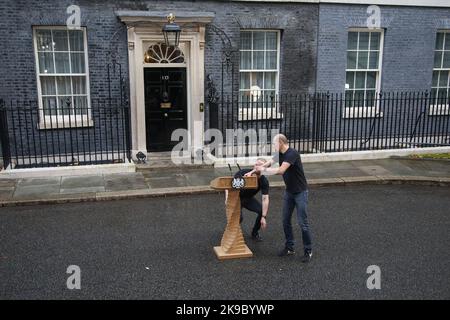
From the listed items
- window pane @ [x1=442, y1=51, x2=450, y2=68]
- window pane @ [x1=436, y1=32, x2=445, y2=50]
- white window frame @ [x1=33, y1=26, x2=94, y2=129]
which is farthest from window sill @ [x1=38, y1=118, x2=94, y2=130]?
window pane @ [x1=442, y1=51, x2=450, y2=68]

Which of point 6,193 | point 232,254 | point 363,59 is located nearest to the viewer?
point 232,254

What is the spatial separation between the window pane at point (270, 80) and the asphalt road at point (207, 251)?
4696 millimetres

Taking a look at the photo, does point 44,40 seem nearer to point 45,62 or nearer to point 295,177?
point 45,62

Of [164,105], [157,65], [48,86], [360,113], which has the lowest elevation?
[360,113]

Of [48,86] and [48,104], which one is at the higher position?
[48,86]

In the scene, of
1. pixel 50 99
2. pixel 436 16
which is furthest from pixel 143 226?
pixel 436 16

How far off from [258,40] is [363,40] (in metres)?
3.15

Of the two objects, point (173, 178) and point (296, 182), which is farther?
point (173, 178)

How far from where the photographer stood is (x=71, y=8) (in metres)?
11.6

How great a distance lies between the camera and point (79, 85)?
1228cm

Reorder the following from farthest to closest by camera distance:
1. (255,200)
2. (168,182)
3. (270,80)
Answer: (270,80), (168,182), (255,200)

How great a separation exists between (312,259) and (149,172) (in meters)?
5.78

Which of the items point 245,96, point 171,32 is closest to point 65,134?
point 171,32
